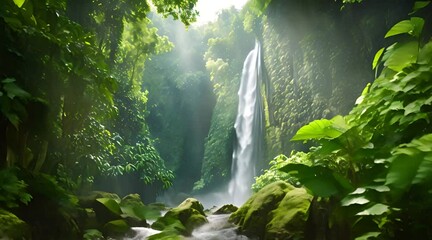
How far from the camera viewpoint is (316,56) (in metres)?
10.2

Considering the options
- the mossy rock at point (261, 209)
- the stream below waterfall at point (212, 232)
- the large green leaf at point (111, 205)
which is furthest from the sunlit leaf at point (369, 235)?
the large green leaf at point (111, 205)

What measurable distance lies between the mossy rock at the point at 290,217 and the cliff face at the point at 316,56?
12.5 feet

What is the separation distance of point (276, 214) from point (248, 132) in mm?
11752

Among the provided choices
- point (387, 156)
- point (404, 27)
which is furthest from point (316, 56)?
point (387, 156)

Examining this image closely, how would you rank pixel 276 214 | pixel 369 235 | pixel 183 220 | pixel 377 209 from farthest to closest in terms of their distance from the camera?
pixel 183 220 < pixel 276 214 < pixel 369 235 < pixel 377 209

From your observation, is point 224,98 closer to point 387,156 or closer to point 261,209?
point 261,209

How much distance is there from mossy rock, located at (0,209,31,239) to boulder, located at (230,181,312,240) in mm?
3249

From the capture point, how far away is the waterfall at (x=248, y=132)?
15.8 meters

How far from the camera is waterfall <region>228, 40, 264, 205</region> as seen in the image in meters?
15.8

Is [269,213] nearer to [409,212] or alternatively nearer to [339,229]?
[339,229]

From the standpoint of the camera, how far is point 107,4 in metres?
10.1

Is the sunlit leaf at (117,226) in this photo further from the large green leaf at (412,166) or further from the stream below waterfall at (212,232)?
the large green leaf at (412,166)

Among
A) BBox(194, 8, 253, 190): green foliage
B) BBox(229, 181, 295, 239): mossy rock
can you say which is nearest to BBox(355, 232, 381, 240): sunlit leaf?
BBox(229, 181, 295, 239): mossy rock

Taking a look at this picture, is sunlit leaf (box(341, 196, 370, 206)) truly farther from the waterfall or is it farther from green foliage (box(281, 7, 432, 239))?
the waterfall
